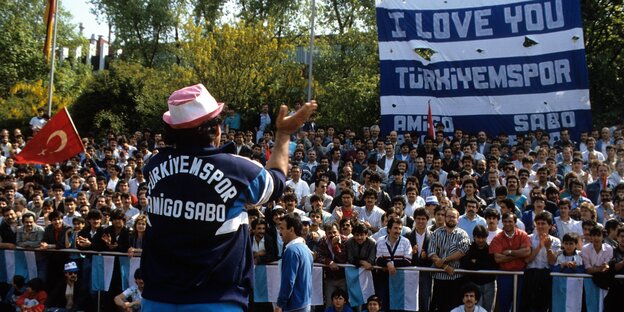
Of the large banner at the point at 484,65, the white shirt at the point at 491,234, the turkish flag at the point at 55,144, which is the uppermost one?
the large banner at the point at 484,65

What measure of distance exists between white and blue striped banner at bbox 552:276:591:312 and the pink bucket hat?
270 inches

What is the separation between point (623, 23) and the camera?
876 inches

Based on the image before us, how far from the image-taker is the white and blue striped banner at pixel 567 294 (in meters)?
9.53

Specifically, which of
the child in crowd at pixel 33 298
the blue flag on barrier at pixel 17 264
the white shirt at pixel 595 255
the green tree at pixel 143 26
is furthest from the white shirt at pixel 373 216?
the green tree at pixel 143 26

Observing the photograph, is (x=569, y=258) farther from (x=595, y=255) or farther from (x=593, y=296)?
(x=593, y=296)

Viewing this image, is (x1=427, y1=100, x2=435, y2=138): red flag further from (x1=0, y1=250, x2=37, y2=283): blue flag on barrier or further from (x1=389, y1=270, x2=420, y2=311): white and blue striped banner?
(x1=0, y1=250, x2=37, y2=283): blue flag on barrier

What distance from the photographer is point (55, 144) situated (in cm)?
1463

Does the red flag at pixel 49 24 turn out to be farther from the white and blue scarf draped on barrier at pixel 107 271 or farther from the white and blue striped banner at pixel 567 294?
the white and blue striped banner at pixel 567 294

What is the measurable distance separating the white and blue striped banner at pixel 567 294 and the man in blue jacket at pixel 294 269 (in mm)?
3211

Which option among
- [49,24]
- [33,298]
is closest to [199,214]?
[33,298]

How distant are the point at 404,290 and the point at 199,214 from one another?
22.8 feet

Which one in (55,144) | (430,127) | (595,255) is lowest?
(595,255)

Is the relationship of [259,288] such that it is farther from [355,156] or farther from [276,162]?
[276,162]

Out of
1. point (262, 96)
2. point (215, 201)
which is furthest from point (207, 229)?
point (262, 96)
